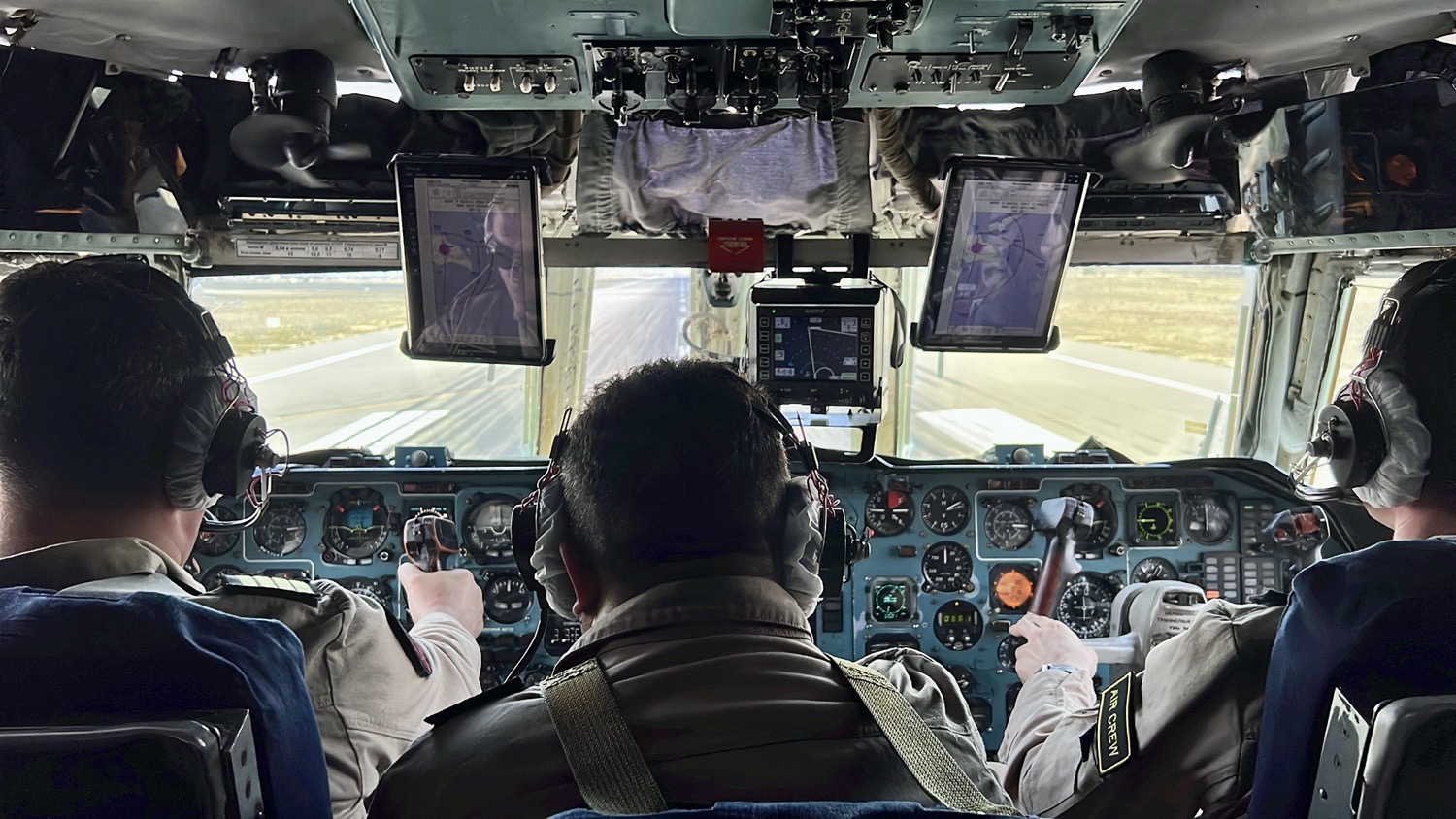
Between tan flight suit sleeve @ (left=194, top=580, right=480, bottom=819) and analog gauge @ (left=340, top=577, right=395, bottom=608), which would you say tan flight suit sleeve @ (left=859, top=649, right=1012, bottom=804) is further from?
analog gauge @ (left=340, top=577, right=395, bottom=608)

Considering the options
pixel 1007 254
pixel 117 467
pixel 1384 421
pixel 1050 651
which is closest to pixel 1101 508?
pixel 1050 651

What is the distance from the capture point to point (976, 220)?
2785 mm

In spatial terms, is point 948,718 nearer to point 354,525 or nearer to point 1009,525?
point 1009,525

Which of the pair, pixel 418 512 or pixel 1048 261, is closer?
pixel 1048 261

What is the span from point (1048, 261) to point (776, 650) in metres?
1.95

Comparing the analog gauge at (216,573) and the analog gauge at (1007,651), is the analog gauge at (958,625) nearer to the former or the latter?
the analog gauge at (1007,651)

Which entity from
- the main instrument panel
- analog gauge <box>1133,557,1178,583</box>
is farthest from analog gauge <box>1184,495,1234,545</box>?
analog gauge <box>1133,557,1178,583</box>

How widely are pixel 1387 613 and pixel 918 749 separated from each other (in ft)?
2.09

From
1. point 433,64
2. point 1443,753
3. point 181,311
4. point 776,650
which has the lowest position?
point 1443,753

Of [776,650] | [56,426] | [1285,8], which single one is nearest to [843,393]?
[1285,8]

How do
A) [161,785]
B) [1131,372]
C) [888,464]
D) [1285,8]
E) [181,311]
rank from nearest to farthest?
[161,785], [181,311], [1285,8], [888,464], [1131,372]

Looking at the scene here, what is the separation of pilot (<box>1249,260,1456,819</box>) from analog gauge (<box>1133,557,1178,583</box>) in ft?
6.84

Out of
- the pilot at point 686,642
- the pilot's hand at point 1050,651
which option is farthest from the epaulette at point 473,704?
the pilot's hand at point 1050,651

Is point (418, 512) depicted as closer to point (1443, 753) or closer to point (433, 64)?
point (433, 64)
